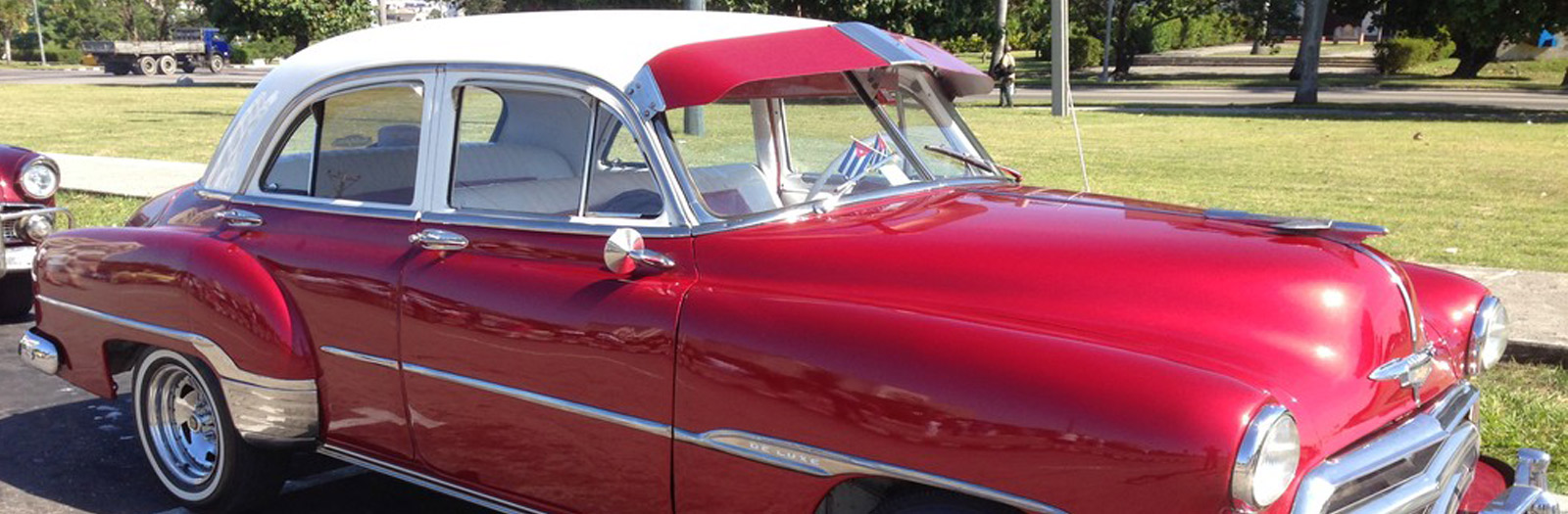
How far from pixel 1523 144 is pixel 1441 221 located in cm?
902

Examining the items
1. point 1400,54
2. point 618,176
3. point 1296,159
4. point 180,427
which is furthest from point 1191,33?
point 618,176

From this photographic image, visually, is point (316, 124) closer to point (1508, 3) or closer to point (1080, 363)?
point (1080, 363)

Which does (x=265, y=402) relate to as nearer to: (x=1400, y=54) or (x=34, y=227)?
(x=34, y=227)

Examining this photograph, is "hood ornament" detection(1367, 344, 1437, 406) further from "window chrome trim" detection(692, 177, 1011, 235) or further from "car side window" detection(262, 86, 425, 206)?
"car side window" detection(262, 86, 425, 206)

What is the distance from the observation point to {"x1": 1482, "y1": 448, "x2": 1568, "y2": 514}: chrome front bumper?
10.7 ft

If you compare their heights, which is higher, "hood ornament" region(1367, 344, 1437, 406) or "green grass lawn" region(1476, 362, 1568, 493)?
"hood ornament" region(1367, 344, 1437, 406)

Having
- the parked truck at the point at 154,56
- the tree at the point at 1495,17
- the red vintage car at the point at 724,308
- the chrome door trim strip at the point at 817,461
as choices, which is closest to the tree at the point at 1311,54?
the tree at the point at 1495,17

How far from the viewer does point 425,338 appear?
12.4 ft

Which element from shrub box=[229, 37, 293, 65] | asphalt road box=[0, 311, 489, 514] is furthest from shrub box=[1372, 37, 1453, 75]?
shrub box=[229, 37, 293, 65]

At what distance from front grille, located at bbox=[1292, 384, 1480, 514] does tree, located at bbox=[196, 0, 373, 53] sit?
38.8m

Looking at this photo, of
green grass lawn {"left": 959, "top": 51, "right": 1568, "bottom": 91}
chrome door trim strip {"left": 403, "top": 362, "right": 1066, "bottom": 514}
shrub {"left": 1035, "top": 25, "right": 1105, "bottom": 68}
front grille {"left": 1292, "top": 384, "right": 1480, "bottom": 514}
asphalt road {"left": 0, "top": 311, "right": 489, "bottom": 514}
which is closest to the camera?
front grille {"left": 1292, "top": 384, "right": 1480, "bottom": 514}

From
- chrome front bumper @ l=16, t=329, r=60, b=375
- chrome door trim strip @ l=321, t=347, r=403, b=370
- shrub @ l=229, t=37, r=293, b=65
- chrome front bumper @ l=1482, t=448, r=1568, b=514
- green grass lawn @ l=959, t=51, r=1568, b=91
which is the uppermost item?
shrub @ l=229, t=37, r=293, b=65

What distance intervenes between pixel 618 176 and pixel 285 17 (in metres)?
38.8

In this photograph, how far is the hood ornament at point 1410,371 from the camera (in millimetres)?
3021
